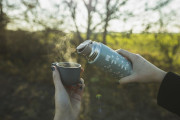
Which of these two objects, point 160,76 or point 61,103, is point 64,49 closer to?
point 61,103

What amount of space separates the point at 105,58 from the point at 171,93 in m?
0.60

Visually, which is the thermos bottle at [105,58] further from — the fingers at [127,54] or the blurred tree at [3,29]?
the blurred tree at [3,29]

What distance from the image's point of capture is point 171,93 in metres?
1.17

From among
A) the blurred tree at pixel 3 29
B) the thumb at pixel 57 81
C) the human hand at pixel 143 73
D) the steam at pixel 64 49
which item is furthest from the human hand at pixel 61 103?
the blurred tree at pixel 3 29

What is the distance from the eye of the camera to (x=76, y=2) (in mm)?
3391

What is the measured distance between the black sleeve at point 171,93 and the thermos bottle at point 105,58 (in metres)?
0.30

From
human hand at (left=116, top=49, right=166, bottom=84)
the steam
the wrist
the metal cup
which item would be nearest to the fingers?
human hand at (left=116, top=49, right=166, bottom=84)

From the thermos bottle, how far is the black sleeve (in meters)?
0.30

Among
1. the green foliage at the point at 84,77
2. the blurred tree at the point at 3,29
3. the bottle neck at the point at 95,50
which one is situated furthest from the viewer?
the blurred tree at the point at 3,29

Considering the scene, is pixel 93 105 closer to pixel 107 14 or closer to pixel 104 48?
pixel 107 14

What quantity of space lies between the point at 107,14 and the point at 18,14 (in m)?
2.58

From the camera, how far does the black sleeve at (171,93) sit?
1.15 m

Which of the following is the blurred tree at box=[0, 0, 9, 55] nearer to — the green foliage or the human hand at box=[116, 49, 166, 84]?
the green foliage

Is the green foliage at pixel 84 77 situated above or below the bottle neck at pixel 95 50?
below
